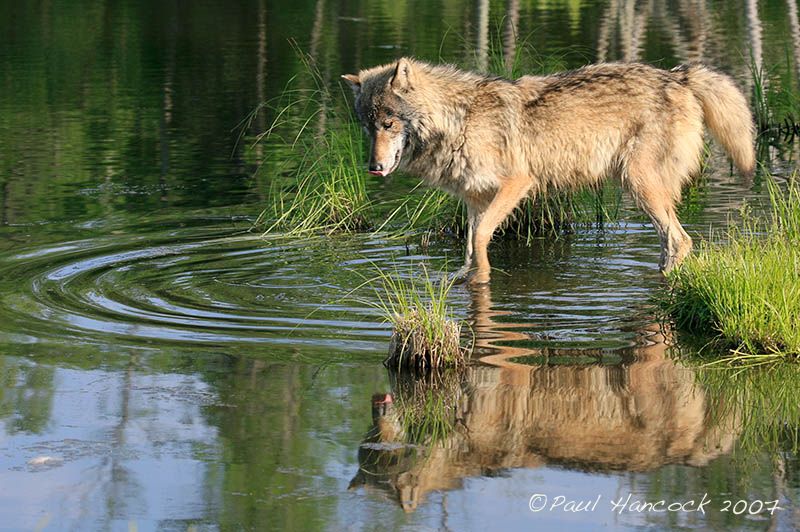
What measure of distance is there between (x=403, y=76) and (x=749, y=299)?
11.4 ft

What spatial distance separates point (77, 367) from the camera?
737 cm

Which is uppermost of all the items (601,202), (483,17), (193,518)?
(483,17)

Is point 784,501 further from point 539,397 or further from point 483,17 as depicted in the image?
point 483,17

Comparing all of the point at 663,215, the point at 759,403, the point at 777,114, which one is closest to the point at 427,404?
the point at 759,403

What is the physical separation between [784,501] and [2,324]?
5.33 metres

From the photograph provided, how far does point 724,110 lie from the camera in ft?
33.1

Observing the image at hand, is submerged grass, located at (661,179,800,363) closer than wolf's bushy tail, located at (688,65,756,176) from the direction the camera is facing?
Yes

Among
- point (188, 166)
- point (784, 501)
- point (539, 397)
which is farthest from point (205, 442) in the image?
point (188, 166)

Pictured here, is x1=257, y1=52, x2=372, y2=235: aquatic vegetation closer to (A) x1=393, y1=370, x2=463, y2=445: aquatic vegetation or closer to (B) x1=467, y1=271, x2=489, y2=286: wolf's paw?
(B) x1=467, y1=271, x2=489, y2=286: wolf's paw

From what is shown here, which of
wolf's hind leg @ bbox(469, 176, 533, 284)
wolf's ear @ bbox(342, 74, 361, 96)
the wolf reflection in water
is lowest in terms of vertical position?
the wolf reflection in water

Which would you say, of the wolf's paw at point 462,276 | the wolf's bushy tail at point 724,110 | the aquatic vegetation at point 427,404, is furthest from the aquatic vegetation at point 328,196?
the aquatic vegetation at point 427,404

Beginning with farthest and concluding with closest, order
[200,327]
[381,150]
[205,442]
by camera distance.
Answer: [381,150]
[200,327]
[205,442]

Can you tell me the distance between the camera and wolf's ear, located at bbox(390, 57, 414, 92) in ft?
31.4

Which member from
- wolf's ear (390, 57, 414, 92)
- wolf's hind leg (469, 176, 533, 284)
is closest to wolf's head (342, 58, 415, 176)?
wolf's ear (390, 57, 414, 92)
